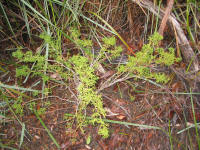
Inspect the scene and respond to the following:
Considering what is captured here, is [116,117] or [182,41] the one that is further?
[182,41]

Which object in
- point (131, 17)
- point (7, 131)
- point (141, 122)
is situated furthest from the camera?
point (131, 17)

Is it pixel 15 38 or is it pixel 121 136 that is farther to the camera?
pixel 15 38

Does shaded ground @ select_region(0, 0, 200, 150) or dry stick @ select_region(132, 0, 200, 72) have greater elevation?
dry stick @ select_region(132, 0, 200, 72)

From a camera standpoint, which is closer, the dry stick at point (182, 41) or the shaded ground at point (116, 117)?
the shaded ground at point (116, 117)

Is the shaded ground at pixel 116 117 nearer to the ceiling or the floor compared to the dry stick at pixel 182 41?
nearer to the floor

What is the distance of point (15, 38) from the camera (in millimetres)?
1539

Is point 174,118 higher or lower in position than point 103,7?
lower

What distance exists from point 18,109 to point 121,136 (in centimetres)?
87

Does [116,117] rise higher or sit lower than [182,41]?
lower

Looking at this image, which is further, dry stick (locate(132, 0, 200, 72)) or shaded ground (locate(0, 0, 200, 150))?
dry stick (locate(132, 0, 200, 72))

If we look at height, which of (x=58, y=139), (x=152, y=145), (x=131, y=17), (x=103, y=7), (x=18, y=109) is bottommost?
(x=152, y=145)

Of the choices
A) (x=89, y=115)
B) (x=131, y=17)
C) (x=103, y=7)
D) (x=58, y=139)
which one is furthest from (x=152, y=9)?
(x=58, y=139)

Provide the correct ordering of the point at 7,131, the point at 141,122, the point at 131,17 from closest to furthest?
the point at 7,131 < the point at 141,122 < the point at 131,17

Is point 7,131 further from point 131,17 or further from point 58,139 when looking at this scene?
point 131,17
